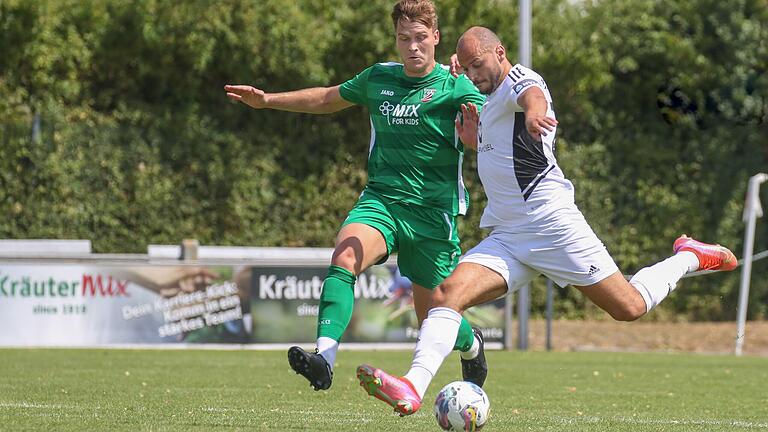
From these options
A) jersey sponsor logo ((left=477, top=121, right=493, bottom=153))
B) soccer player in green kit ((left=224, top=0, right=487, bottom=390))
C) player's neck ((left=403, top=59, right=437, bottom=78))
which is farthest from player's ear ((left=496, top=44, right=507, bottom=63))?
player's neck ((left=403, top=59, right=437, bottom=78))

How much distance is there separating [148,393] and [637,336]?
13187 millimetres

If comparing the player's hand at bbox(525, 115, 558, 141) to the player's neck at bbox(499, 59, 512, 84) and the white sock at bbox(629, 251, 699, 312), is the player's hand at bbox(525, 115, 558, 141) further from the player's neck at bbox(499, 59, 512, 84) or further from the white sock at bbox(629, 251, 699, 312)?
the white sock at bbox(629, 251, 699, 312)

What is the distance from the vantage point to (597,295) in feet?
22.7

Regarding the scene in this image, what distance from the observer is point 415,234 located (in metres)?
7.52

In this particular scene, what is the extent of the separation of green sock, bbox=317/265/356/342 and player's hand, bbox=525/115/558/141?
1500mm

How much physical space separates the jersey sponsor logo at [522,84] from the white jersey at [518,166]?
51 mm

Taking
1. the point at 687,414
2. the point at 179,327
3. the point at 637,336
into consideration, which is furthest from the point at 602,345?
the point at 687,414

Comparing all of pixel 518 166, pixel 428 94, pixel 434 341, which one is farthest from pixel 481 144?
pixel 434 341

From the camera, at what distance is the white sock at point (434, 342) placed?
20.9 feet

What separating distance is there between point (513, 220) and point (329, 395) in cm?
320

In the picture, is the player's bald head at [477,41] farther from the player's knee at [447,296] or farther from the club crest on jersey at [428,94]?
the player's knee at [447,296]

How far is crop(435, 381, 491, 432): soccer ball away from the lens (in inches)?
241

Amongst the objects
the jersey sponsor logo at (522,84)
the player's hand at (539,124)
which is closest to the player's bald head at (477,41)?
the jersey sponsor logo at (522,84)

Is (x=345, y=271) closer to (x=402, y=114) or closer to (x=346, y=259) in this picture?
(x=346, y=259)
